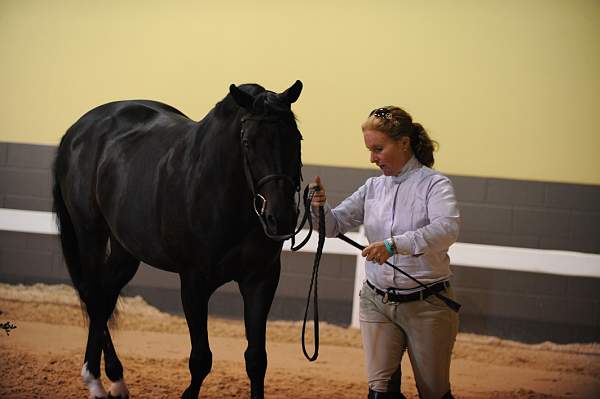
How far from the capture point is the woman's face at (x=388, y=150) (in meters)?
2.35

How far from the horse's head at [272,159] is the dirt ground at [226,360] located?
1.55m

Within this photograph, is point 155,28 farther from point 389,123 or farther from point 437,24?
point 389,123

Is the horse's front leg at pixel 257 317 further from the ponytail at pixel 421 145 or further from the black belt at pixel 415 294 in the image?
the ponytail at pixel 421 145

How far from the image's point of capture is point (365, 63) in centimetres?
536

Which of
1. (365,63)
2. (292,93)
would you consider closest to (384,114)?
(292,93)

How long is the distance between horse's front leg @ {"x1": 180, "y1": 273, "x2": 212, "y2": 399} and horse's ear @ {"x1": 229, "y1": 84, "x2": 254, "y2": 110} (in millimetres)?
687

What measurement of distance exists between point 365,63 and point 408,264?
3.28 m

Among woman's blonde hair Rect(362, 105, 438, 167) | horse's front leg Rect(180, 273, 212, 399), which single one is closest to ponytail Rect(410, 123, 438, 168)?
woman's blonde hair Rect(362, 105, 438, 167)

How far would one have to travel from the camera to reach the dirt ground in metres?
3.66

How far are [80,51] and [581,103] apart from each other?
3.91m

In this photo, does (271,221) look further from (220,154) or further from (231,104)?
(231,104)

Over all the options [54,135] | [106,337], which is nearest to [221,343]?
[106,337]

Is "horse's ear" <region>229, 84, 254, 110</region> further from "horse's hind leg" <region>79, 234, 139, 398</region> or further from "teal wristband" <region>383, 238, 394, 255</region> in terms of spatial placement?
"horse's hind leg" <region>79, 234, 139, 398</region>

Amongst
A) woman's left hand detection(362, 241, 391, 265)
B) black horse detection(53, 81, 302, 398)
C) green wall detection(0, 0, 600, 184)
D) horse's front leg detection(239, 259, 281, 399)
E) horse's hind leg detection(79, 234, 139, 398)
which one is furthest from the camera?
green wall detection(0, 0, 600, 184)
